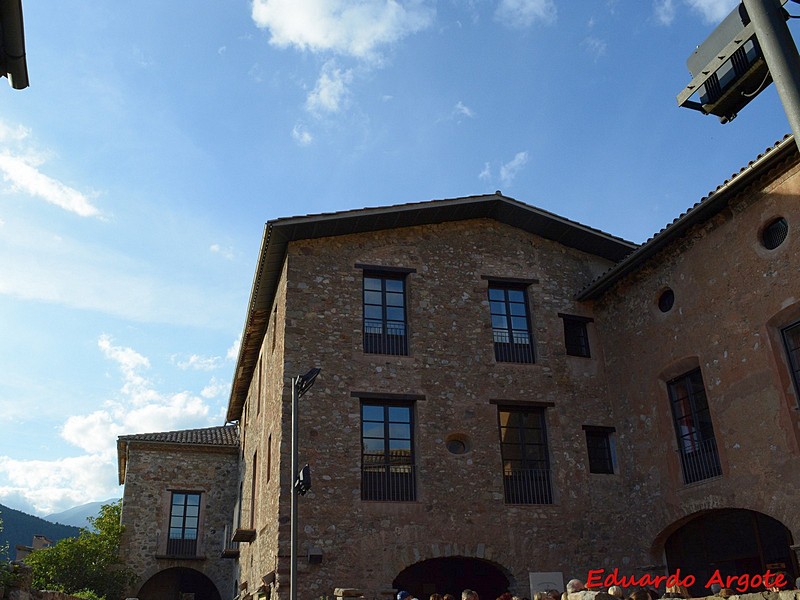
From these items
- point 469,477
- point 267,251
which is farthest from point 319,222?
point 469,477

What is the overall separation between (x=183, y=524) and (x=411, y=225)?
1400 cm

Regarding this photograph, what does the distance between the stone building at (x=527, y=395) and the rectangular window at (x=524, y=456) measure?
1.5 inches

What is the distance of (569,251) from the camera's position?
1766 cm

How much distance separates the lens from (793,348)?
11867 millimetres

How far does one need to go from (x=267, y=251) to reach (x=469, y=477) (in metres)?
6.38

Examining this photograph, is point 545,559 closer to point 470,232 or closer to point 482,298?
point 482,298

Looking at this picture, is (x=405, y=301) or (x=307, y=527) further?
(x=405, y=301)

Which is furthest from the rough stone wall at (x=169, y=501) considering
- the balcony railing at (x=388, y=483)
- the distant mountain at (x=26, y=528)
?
the distant mountain at (x=26, y=528)

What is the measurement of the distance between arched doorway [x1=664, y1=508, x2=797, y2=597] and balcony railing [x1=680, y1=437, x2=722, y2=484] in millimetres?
1051

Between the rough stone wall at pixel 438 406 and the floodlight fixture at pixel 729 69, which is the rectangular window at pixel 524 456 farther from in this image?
the floodlight fixture at pixel 729 69

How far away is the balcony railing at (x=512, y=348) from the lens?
1594 centimetres

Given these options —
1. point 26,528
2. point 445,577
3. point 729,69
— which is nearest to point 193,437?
point 445,577

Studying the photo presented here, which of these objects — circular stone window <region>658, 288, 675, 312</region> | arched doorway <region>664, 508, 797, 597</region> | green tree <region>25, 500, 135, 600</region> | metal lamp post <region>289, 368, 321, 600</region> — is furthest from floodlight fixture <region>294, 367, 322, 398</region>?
green tree <region>25, 500, 135, 600</region>

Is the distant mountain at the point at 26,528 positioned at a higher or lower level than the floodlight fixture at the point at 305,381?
higher
